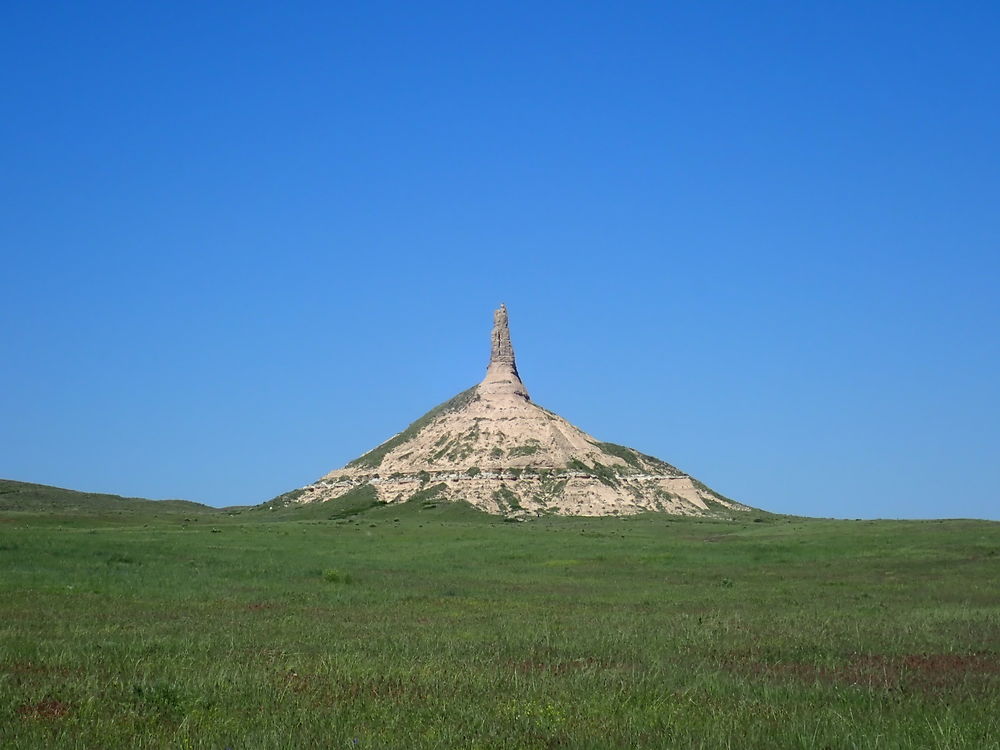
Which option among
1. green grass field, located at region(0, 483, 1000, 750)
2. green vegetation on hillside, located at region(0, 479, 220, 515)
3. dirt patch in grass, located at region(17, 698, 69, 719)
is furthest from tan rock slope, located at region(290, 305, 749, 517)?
dirt patch in grass, located at region(17, 698, 69, 719)

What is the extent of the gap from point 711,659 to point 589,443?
170744mm

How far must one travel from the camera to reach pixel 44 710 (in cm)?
1440

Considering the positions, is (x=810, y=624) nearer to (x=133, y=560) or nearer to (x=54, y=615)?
(x=54, y=615)

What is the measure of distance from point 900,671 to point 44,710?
49.2 feet

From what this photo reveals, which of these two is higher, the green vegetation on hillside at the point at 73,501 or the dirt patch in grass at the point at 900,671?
the green vegetation on hillside at the point at 73,501

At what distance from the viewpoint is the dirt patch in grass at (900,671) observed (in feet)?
58.3

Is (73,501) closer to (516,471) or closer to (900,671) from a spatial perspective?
(516,471)

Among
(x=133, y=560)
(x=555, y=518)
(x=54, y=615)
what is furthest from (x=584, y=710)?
(x=555, y=518)

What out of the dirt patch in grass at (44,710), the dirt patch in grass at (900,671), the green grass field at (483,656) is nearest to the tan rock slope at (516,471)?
the green grass field at (483,656)

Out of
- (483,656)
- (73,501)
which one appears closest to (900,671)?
(483,656)

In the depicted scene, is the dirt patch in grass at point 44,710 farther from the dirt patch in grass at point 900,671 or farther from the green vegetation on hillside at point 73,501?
the green vegetation on hillside at point 73,501

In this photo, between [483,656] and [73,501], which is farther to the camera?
[73,501]

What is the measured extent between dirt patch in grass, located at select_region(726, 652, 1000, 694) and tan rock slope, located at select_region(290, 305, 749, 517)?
130122 millimetres

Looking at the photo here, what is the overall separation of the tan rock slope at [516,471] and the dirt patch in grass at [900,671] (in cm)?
13012
